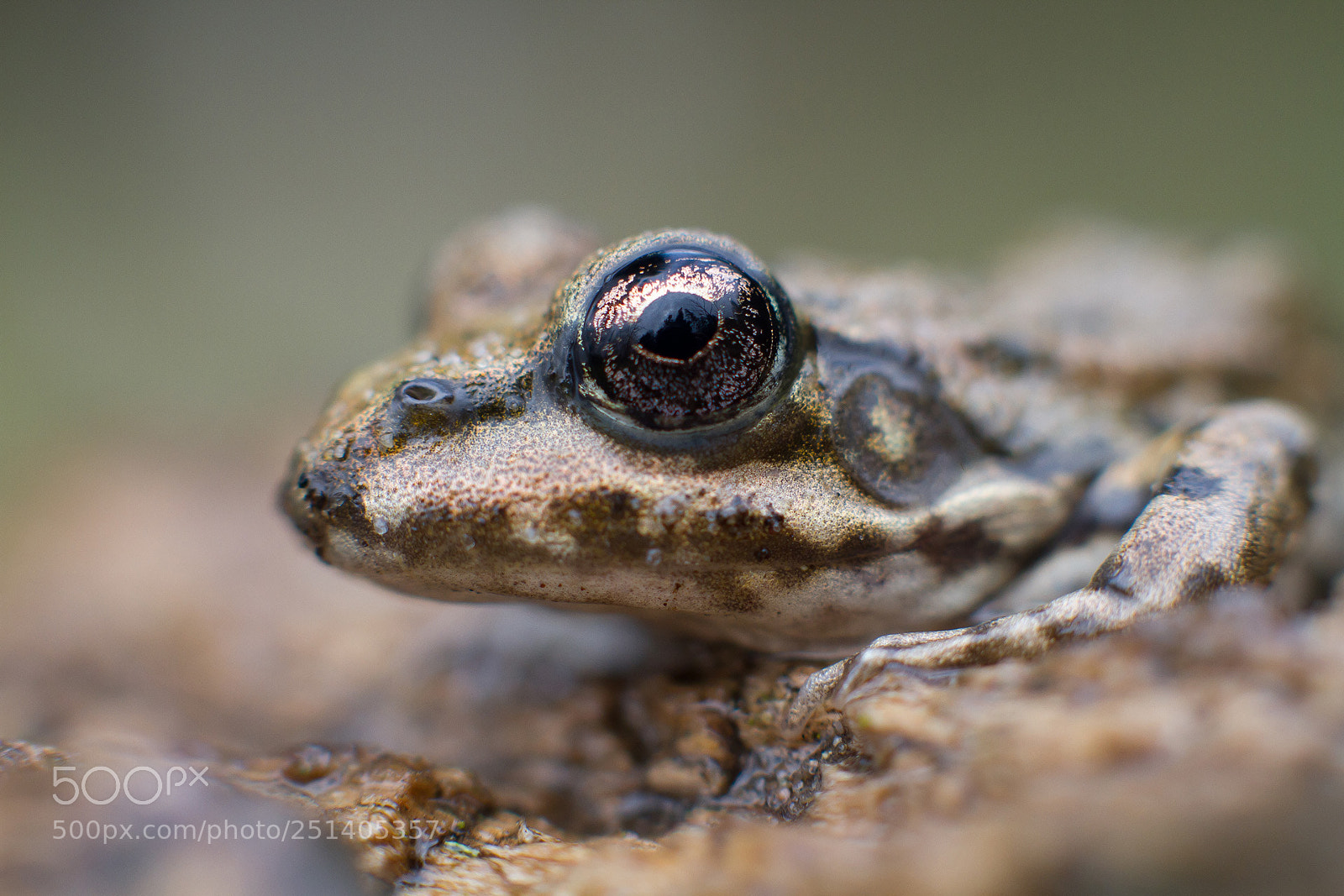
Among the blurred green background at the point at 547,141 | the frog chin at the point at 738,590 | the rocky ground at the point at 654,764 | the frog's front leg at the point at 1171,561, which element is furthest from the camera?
the blurred green background at the point at 547,141

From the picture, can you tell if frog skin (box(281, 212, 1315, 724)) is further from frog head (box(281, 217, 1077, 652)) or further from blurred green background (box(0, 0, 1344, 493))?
blurred green background (box(0, 0, 1344, 493))

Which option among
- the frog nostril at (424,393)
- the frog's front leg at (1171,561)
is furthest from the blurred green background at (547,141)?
the frog's front leg at (1171,561)

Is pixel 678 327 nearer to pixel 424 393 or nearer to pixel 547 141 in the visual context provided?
pixel 424 393

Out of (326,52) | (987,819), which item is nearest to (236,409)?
(987,819)

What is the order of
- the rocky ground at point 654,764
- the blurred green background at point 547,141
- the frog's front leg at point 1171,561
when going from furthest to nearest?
1. the blurred green background at point 547,141
2. the frog's front leg at point 1171,561
3. the rocky ground at point 654,764

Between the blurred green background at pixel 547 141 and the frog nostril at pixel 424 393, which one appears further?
the blurred green background at pixel 547 141

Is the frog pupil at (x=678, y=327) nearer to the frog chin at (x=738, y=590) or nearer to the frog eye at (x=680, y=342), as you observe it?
the frog eye at (x=680, y=342)

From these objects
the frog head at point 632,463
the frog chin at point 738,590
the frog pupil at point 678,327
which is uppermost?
the frog pupil at point 678,327

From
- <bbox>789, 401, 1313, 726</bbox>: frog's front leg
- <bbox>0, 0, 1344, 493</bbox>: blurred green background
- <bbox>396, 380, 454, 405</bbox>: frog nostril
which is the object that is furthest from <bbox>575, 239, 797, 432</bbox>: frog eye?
<bbox>0, 0, 1344, 493</bbox>: blurred green background
